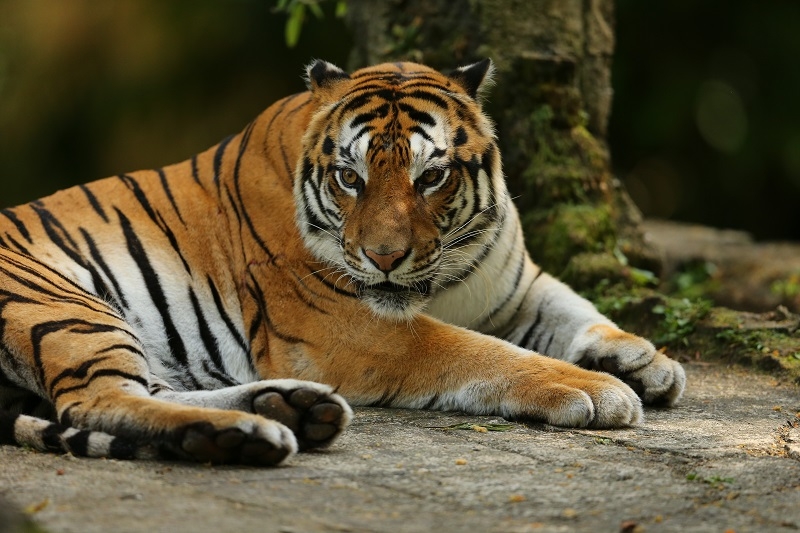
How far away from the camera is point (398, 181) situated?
394 cm

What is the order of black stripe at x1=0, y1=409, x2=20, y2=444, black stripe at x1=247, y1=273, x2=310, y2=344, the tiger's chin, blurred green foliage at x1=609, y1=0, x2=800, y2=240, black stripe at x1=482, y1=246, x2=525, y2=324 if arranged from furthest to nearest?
blurred green foliage at x1=609, y1=0, x2=800, y2=240, black stripe at x1=482, y1=246, x2=525, y2=324, black stripe at x1=247, y1=273, x2=310, y2=344, the tiger's chin, black stripe at x1=0, y1=409, x2=20, y2=444

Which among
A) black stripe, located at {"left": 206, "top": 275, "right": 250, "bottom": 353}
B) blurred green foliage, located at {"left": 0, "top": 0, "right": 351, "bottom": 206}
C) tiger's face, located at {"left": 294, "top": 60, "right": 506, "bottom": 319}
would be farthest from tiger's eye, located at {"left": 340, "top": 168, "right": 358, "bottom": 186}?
blurred green foliage, located at {"left": 0, "top": 0, "right": 351, "bottom": 206}

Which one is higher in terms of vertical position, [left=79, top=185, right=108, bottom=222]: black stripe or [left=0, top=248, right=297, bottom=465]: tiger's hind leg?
[left=79, top=185, right=108, bottom=222]: black stripe

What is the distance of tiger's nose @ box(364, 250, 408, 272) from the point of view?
150 inches

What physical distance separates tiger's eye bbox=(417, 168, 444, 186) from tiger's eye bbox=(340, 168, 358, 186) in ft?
0.78

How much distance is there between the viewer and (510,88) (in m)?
5.89

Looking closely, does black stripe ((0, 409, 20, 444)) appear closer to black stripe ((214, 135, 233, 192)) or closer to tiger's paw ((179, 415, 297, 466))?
tiger's paw ((179, 415, 297, 466))

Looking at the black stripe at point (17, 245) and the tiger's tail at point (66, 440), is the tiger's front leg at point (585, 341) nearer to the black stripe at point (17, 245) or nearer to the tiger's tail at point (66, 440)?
the tiger's tail at point (66, 440)

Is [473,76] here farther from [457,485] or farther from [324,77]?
[457,485]

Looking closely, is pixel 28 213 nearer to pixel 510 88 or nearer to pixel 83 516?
pixel 83 516

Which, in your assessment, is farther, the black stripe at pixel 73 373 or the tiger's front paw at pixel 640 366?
the tiger's front paw at pixel 640 366

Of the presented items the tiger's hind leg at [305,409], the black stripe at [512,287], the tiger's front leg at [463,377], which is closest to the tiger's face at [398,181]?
the tiger's front leg at [463,377]

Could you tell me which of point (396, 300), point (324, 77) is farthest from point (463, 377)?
point (324, 77)

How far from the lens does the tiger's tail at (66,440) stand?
3051 millimetres
